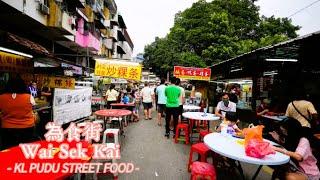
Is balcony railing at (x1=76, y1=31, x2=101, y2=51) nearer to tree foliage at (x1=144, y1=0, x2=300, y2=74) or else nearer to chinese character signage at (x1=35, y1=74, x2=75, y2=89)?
tree foliage at (x1=144, y1=0, x2=300, y2=74)

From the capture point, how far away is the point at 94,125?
16.7 ft

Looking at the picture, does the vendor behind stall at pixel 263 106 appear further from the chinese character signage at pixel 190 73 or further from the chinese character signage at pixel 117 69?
the chinese character signage at pixel 117 69

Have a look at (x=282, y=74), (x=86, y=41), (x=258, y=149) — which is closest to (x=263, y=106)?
(x=282, y=74)

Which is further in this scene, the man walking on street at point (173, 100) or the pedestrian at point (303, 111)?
the man walking on street at point (173, 100)

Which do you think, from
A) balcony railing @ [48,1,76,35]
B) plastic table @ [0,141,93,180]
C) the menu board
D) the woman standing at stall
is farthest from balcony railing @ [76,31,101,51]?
plastic table @ [0,141,93,180]

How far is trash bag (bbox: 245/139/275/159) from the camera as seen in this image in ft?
13.0

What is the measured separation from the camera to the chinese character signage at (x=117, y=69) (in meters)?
10.5

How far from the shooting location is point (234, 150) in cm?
438

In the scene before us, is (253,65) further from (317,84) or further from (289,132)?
(289,132)

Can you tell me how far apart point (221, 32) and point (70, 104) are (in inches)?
745

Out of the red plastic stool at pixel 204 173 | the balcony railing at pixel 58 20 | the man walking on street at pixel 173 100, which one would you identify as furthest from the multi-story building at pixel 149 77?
the red plastic stool at pixel 204 173

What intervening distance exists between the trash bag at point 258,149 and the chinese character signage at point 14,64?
33.5 ft

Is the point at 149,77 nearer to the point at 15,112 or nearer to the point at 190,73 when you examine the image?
the point at 190,73

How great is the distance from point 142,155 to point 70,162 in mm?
4039
